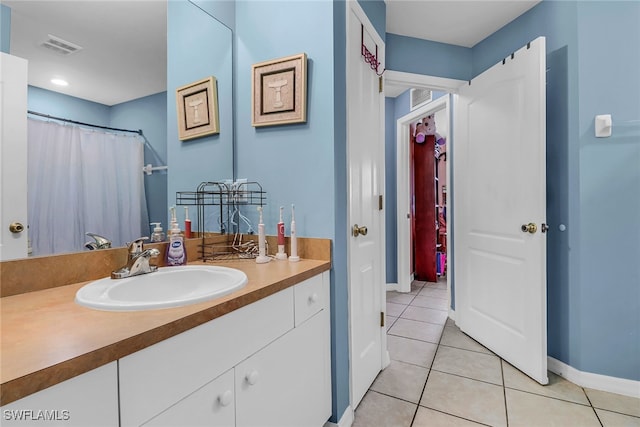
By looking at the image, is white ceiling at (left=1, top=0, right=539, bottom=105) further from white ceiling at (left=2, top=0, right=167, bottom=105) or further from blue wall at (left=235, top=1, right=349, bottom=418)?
blue wall at (left=235, top=1, right=349, bottom=418)

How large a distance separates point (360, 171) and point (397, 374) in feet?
4.28

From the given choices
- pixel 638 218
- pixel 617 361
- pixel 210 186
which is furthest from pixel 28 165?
pixel 617 361

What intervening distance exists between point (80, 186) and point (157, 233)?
0.35 meters

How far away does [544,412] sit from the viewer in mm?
1549

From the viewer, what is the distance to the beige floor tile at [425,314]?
109 inches

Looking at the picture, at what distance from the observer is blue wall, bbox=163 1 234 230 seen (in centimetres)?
139

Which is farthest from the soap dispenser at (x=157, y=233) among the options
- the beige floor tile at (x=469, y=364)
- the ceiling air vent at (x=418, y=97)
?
the ceiling air vent at (x=418, y=97)

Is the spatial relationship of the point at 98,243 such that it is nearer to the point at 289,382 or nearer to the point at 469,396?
the point at 289,382

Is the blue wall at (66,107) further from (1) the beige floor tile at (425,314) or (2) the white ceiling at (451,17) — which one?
(1) the beige floor tile at (425,314)

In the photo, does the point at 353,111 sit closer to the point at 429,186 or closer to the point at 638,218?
the point at 638,218

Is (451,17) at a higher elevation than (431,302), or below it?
higher

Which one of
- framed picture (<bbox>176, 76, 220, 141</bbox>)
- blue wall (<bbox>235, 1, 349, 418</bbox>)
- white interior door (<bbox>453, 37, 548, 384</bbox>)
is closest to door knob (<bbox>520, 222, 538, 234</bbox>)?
white interior door (<bbox>453, 37, 548, 384</bbox>)

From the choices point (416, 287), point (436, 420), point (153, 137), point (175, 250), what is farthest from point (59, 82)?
point (416, 287)

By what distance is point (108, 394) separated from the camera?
22.1 inches
